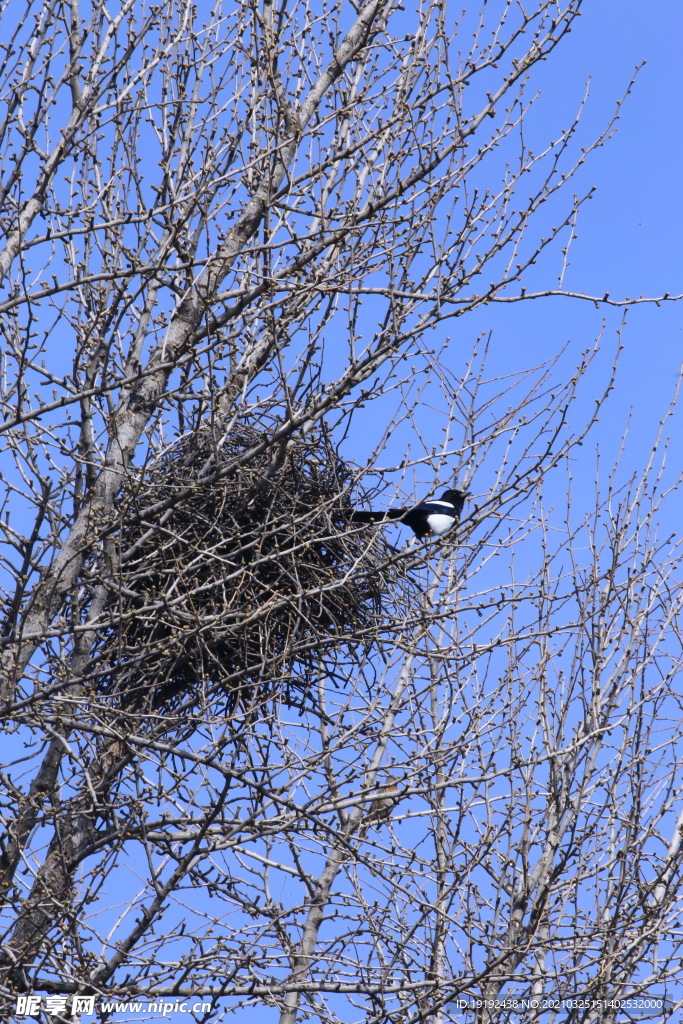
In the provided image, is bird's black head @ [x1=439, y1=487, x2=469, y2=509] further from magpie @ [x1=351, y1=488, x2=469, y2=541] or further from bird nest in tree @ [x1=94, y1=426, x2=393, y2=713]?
bird nest in tree @ [x1=94, y1=426, x2=393, y2=713]

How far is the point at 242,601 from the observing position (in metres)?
6.12

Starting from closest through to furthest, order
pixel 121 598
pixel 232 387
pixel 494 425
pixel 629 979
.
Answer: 1. pixel 121 598
2. pixel 629 979
3. pixel 232 387
4. pixel 494 425

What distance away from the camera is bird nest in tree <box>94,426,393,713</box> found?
226 inches

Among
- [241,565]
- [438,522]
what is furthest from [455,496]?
[241,565]

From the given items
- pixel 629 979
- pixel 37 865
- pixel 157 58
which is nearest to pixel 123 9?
pixel 157 58

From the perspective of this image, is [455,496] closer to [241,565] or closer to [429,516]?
[429,516]

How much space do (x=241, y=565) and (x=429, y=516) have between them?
124 cm

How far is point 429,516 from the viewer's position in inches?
266

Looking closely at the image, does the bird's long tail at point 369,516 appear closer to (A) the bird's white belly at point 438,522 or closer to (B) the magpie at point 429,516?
(B) the magpie at point 429,516

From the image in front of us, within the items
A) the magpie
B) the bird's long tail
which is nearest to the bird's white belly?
the magpie

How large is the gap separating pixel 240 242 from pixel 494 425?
67.6 inches

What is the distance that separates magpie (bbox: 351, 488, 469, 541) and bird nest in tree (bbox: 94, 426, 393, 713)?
162 mm

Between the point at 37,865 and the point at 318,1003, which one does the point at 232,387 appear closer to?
the point at 37,865

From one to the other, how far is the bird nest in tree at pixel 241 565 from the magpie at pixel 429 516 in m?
0.16
